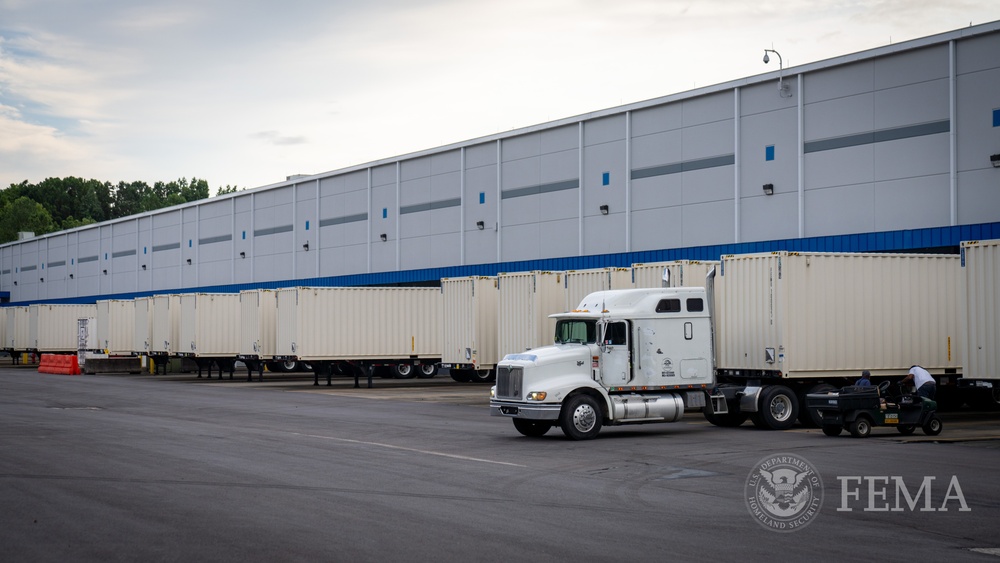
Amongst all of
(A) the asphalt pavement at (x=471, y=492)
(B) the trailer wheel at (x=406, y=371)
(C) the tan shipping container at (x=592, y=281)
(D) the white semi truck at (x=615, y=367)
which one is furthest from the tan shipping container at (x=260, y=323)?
(D) the white semi truck at (x=615, y=367)

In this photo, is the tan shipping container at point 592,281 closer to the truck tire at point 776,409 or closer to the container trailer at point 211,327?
the truck tire at point 776,409

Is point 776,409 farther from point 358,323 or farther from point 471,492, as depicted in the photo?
point 358,323

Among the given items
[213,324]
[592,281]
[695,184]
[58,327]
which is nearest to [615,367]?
[592,281]

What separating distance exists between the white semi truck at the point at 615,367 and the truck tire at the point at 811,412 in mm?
2304

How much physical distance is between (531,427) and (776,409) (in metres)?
5.52

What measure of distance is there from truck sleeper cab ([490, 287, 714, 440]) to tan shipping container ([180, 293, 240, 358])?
30.6 m

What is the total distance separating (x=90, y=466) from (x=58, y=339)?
191 feet


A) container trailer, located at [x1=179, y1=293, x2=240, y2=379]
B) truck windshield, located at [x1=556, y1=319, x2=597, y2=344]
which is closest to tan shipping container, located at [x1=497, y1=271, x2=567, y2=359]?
truck windshield, located at [x1=556, y1=319, x2=597, y2=344]

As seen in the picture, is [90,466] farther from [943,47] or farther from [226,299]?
[226,299]

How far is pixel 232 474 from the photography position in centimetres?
1474

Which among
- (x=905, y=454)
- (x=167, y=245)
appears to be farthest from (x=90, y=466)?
(x=167, y=245)

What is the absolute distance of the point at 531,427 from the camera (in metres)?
21.4

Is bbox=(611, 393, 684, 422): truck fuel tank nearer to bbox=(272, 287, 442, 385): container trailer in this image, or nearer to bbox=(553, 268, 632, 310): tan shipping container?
bbox=(553, 268, 632, 310): tan shipping container

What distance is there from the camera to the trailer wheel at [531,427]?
69.8 ft
